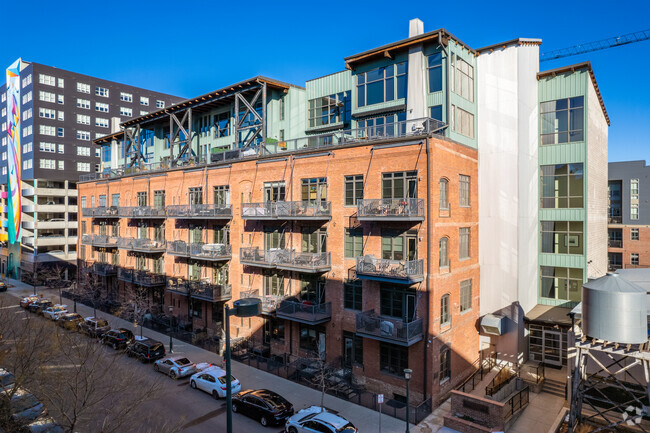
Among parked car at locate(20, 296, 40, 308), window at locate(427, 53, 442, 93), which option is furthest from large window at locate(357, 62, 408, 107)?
parked car at locate(20, 296, 40, 308)

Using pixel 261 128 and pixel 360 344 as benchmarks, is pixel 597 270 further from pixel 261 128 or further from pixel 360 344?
pixel 261 128

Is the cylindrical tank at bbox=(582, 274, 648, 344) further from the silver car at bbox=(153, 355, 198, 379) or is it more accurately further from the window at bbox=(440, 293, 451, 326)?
the silver car at bbox=(153, 355, 198, 379)

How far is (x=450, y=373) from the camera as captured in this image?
22109 millimetres

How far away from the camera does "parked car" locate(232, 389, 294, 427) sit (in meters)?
18.5

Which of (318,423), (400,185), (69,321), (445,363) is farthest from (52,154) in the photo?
(445,363)

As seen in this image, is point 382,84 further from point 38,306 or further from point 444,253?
point 38,306

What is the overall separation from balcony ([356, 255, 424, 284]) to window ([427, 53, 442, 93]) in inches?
390

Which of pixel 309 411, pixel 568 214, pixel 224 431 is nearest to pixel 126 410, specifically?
pixel 224 431

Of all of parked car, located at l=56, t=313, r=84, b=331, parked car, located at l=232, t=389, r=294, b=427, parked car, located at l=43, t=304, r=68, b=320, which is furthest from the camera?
parked car, located at l=43, t=304, r=68, b=320

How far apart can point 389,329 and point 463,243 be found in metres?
7.39

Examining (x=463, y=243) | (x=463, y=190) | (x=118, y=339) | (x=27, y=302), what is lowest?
(x=27, y=302)

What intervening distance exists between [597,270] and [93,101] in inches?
2871

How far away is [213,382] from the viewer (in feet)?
70.8

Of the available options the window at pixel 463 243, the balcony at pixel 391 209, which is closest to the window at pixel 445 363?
A: the window at pixel 463 243
